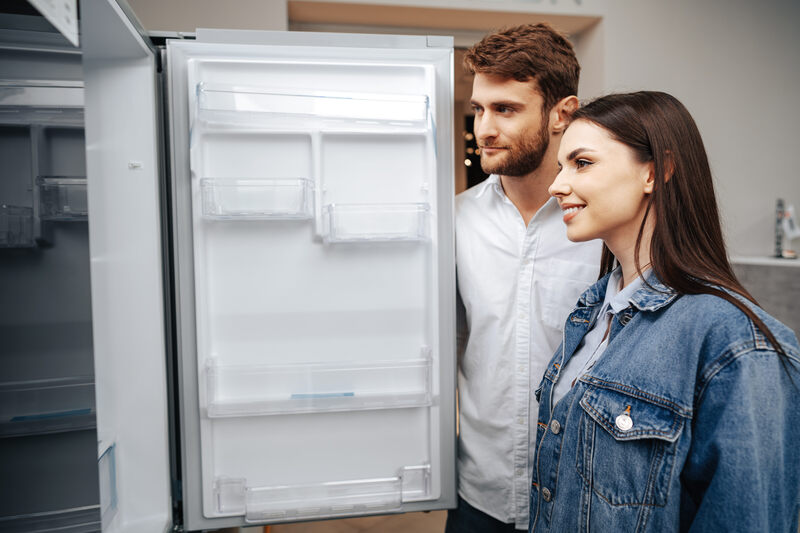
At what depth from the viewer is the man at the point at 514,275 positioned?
1.18 meters

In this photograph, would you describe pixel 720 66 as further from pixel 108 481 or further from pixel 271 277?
pixel 108 481

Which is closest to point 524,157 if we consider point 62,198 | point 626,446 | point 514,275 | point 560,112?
point 560,112

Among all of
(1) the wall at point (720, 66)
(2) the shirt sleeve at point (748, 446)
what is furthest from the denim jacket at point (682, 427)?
(1) the wall at point (720, 66)

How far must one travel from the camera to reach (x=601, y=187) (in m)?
0.87

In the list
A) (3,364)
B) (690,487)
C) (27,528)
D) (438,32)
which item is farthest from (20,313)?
(438,32)

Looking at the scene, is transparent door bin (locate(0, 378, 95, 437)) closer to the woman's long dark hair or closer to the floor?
the woman's long dark hair

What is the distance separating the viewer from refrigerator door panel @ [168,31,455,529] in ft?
3.64

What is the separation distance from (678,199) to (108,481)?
1257 mm

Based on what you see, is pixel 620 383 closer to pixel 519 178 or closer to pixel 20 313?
pixel 519 178

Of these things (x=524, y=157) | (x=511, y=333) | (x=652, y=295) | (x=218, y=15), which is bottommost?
(x=511, y=333)

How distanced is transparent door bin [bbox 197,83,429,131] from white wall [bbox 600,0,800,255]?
176 centimetres

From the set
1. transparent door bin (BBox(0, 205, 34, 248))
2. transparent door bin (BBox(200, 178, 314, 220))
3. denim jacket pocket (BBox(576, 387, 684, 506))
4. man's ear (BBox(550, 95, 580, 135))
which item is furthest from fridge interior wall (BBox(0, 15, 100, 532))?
man's ear (BBox(550, 95, 580, 135))

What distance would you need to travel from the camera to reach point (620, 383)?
0.80 meters

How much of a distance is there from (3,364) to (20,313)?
59 millimetres
